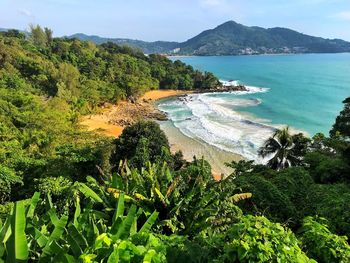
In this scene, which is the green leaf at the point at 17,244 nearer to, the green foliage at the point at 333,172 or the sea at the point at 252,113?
the green foliage at the point at 333,172

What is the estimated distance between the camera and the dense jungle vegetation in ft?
14.6

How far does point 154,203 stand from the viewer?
8734 millimetres

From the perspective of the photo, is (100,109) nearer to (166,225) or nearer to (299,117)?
(299,117)

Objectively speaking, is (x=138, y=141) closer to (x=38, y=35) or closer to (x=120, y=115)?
(x=120, y=115)

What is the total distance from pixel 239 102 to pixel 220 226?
216 feet

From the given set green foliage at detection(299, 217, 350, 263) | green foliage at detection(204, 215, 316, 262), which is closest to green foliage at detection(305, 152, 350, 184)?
green foliage at detection(299, 217, 350, 263)

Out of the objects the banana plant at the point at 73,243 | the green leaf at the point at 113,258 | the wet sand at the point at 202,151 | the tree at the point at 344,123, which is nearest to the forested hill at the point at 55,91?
the banana plant at the point at 73,243

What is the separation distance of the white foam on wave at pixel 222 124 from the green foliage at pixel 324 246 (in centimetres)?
3245

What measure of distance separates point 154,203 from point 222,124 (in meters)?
44.9

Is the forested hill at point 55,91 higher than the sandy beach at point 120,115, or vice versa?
the forested hill at point 55,91

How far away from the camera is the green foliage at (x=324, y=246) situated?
4780mm

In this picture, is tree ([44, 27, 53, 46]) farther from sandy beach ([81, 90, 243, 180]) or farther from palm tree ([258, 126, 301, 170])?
palm tree ([258, 126, 301, 170])

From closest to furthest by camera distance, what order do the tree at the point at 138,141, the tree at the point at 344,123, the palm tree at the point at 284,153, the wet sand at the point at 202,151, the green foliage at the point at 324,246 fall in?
the green foliage at the point at 324,246 → the tree at the point at 138,141 → the tree at the point at 344,123 → the palm tree at the point at 284,153 → the wet sand at the point at 202,151

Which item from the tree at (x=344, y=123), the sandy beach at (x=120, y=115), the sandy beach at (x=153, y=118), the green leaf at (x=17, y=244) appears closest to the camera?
the green leaf at (x=17, y=244)
